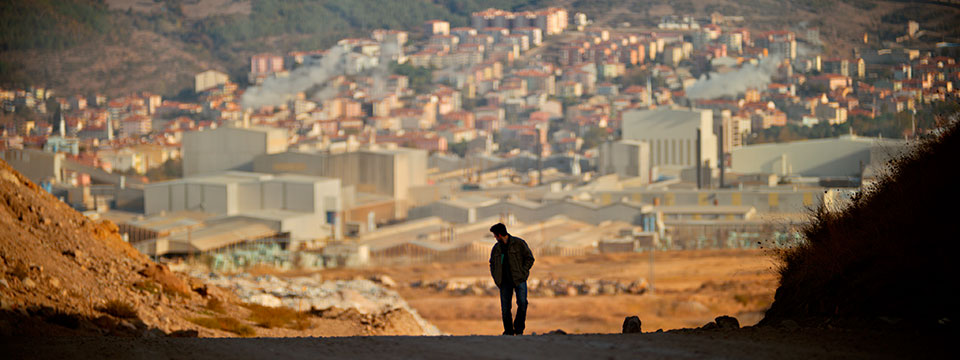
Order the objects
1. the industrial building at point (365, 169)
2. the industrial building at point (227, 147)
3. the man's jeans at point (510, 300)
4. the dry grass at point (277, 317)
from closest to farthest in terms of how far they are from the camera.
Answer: the man's jeans at point (510, 300) → the dry grass at point (277, 317) → the industrial building at point (365, 169) → the industrial building at point (227, 147)

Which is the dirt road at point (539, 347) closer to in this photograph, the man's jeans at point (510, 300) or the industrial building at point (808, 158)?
the man's jeans at point (510, 300)

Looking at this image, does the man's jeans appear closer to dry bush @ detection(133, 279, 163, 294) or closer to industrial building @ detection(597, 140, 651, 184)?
dry bush @ detection(133, 279, 163, 294)

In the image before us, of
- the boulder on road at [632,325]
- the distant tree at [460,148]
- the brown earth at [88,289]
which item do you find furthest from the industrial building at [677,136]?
the boulder on road at [632,325]

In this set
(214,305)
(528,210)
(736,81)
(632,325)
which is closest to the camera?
(632,325)

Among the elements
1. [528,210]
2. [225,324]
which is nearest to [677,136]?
[528,210]

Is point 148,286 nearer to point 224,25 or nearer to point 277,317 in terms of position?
point 277,317

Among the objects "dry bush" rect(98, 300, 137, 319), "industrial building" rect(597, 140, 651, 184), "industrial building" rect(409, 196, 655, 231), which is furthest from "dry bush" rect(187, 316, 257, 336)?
"industrial building" rect(597, 140, 651, 184)
